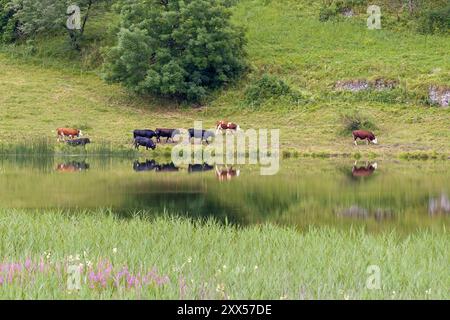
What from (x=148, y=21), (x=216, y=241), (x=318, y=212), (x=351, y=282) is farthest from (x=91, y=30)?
(x=351, y=282)

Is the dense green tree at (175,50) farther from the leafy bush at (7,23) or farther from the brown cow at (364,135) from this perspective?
the leafy bush at (7,23)

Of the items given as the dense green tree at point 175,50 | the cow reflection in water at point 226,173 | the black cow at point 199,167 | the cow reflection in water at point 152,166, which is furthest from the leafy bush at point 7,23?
the cow reflection in water at point 226,173

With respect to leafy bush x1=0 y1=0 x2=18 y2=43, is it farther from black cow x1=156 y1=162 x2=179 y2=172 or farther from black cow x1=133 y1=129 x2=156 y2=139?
black cow x1=156 y1=162 x2=179 y2=172

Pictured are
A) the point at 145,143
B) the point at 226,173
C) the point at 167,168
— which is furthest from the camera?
the point at 145,143

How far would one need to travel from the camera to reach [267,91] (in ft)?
167

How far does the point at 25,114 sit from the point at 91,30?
15984mm

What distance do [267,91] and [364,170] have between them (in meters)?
16.8

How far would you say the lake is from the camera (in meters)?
22.0

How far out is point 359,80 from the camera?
49.9 meters

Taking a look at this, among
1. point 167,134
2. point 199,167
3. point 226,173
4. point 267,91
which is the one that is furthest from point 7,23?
point 226,173

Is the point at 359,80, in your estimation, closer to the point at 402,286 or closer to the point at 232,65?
the point at 232,65

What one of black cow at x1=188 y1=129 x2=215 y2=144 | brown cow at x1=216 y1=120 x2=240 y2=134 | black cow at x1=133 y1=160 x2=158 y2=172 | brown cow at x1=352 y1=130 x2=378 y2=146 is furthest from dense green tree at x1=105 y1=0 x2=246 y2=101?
brown cow at x1=352 y1=130 x2=378 y2=146

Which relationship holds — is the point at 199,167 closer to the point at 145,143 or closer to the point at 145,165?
the point at 145,165

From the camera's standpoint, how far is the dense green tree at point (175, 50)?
167 feet
